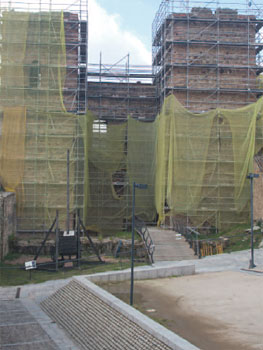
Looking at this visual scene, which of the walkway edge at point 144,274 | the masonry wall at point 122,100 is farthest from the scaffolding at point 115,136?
the walkway edge at point 144,274

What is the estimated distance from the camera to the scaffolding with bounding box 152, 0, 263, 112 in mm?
28125

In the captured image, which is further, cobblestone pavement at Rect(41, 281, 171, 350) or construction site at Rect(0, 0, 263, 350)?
construction site at Rect(0, 0, 263, 350)

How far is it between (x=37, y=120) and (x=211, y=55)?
36.7ft

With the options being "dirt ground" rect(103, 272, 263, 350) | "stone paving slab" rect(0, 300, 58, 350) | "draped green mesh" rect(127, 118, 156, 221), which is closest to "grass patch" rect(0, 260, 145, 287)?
"stone paving slab" rect(0, 300, 58, 350)

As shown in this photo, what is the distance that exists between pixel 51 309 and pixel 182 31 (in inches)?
781

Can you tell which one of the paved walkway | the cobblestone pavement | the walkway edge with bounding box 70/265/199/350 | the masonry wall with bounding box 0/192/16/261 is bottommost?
Result: the paved walkway

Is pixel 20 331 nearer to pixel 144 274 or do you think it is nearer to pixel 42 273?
pixel 144 274

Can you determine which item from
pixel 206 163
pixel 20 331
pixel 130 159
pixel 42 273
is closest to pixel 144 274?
pixel 20 331

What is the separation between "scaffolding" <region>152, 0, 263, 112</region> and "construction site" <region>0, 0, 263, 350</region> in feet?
0.26

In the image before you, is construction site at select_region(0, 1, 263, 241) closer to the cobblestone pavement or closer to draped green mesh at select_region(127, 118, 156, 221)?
draped green mesh at select_region(127, 118, 156, 221)

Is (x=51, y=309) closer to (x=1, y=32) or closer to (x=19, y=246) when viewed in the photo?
(x=19, y=246)

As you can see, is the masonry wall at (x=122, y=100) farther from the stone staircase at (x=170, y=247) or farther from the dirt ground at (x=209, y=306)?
the dirt ground at (x=209, y=306)

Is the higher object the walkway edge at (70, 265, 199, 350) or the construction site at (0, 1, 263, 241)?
the construction site at (0, 1, 263, 241)

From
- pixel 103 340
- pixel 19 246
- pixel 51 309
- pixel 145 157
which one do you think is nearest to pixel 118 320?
pixel 103 340
